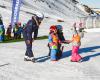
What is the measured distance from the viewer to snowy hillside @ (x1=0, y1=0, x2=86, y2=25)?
138 ft

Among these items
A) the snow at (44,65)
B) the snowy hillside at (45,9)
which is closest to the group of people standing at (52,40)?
the snow at (44,65)

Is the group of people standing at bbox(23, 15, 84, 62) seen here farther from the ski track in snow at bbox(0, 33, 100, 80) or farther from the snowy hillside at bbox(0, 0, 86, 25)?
the snowy hillside at bbox(0, 0, 86, 25)

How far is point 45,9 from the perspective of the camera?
174 feet

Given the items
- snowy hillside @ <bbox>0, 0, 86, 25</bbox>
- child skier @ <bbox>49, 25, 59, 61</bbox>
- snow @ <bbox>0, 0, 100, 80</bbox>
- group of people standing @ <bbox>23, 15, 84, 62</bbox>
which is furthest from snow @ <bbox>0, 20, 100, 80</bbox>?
snowy hillside @ <bbox>0, 0, 86, 25</bbox>

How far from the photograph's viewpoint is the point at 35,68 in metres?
13.9

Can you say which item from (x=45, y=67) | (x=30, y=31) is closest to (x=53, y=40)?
(x=30, y=31)

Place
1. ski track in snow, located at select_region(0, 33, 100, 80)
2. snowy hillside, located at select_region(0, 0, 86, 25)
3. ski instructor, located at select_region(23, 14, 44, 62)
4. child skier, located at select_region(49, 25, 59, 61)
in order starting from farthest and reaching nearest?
1. snowy hillside, located at select_region(0, 0, 86, 25)
2. child skier, located at select_region(49, 25, 59, 61)
3. ski instructor, located at select_region(23, 14, 44, 62)
4. ski track in snow, located at select_region(0, 33, 100, 80)

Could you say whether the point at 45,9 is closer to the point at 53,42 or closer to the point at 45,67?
the point at 53,42

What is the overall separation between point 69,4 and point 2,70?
5369 centimetres

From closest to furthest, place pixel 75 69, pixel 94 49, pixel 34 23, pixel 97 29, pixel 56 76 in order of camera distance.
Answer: pixel 56 76
pixel 75 69
pixel 34 23
pixel 94 49
pixel 97 29

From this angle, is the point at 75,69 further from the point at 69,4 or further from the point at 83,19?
the point at 69,4

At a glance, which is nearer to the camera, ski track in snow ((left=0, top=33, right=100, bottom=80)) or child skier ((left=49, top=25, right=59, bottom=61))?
ski track in snow ((left=0, top=33, right=100, bottom=80))

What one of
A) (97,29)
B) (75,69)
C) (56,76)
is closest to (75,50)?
(75,69)

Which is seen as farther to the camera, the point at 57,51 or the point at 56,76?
the point at 57,51
